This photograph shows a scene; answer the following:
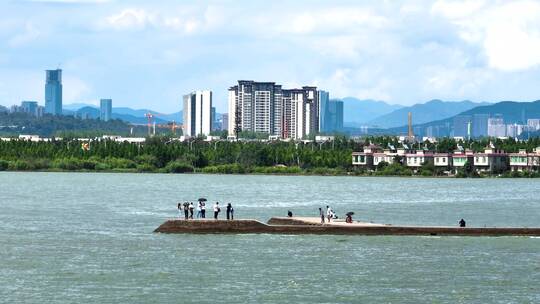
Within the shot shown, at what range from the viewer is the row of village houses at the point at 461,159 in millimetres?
152500


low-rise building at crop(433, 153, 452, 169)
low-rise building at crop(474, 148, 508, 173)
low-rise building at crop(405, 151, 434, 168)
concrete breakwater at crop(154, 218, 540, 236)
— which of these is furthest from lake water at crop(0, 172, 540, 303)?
low-rise building at crop(433, 153, 452, 169)

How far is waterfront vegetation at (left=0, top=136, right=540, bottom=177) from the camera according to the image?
151 m

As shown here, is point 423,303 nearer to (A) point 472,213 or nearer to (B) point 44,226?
(B) point 44,226

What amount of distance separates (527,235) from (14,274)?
22646mm

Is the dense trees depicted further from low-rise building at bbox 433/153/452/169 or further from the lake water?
the lake water

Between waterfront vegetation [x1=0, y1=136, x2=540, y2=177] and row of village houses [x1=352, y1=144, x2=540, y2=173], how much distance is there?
3.55 ft

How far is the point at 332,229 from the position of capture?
52812 mm

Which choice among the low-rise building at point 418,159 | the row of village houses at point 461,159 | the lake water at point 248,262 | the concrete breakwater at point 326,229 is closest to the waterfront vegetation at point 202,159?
the low-rise building at point 418,159

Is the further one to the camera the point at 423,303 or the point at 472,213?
the point at 472,213

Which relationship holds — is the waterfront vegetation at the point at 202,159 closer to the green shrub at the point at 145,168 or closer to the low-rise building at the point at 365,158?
the green shrub at the point at 145,168

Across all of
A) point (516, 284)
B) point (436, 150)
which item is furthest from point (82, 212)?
point (436, 150)

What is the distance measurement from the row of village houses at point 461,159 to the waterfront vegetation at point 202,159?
1082 mm

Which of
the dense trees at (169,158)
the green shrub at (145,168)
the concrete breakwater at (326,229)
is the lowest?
the concrete breakwater at (326,229)

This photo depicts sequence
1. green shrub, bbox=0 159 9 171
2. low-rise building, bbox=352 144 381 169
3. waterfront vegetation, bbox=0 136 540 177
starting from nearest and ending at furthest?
1. waterfront vegetation, bbox=0 136 540 177
2. green shrub, bbox=0 159 9 171
3. low-rise building, bbox=352 144 381 169
